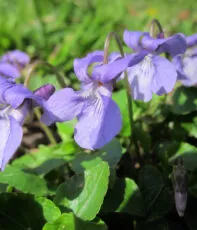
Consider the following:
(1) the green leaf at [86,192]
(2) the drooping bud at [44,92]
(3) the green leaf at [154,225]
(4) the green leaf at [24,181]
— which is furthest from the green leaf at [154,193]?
(2) the drooping bud at [44,92]

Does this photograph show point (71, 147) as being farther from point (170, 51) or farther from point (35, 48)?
point (35, 48)

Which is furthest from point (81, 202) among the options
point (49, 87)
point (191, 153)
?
point (191, 153)

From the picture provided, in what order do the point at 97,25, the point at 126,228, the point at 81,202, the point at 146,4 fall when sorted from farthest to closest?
the point at 146,4 → the point at 97,25 → the point at 126,228 → the point at 81,202

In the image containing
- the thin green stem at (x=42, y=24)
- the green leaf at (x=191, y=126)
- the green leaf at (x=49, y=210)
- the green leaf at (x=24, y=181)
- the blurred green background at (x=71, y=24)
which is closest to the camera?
the green leaf at (x=49, y=210)

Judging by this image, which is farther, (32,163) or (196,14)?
(196,14)

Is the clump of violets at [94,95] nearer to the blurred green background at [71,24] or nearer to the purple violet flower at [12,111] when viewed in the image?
the purple violet flower at [12,111]

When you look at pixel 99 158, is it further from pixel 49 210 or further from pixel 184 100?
pixel 184 100

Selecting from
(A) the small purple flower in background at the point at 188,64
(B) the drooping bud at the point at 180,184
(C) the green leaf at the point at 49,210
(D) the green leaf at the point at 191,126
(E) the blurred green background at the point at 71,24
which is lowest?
(E) the blurred green background at the point at 71,24
